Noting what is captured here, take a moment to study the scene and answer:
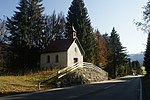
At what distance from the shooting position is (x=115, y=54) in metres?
90.8

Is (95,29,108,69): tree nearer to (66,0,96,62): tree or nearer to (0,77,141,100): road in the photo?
(66,0,96,62): tree

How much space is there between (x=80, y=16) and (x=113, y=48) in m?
32.0

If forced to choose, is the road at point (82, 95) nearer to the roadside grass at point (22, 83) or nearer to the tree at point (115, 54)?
the roadside grass at point (22, 83)

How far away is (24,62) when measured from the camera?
53250mm

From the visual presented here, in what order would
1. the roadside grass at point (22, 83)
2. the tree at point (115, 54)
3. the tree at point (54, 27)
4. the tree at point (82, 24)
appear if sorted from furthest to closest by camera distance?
the tree at point (115, 54), the tree at point (54, 27), the tree at point (82, 24), the roadside grass at point (22, 83)

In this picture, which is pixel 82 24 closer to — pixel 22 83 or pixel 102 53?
pixel 102 53

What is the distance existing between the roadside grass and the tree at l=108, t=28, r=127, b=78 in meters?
46.5

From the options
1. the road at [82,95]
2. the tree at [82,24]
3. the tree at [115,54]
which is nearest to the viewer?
the road at [82,95]

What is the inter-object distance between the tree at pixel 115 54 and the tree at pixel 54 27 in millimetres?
22421

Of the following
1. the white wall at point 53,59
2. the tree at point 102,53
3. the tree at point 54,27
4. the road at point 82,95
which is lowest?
the road at point 82,95

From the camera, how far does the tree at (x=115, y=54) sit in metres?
87.5

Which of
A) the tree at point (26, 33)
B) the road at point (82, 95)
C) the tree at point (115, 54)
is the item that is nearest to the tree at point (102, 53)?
the tree at point (115, 54)

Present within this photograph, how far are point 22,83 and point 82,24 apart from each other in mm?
30421

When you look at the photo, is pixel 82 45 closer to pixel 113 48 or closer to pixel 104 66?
pixel 104 66
